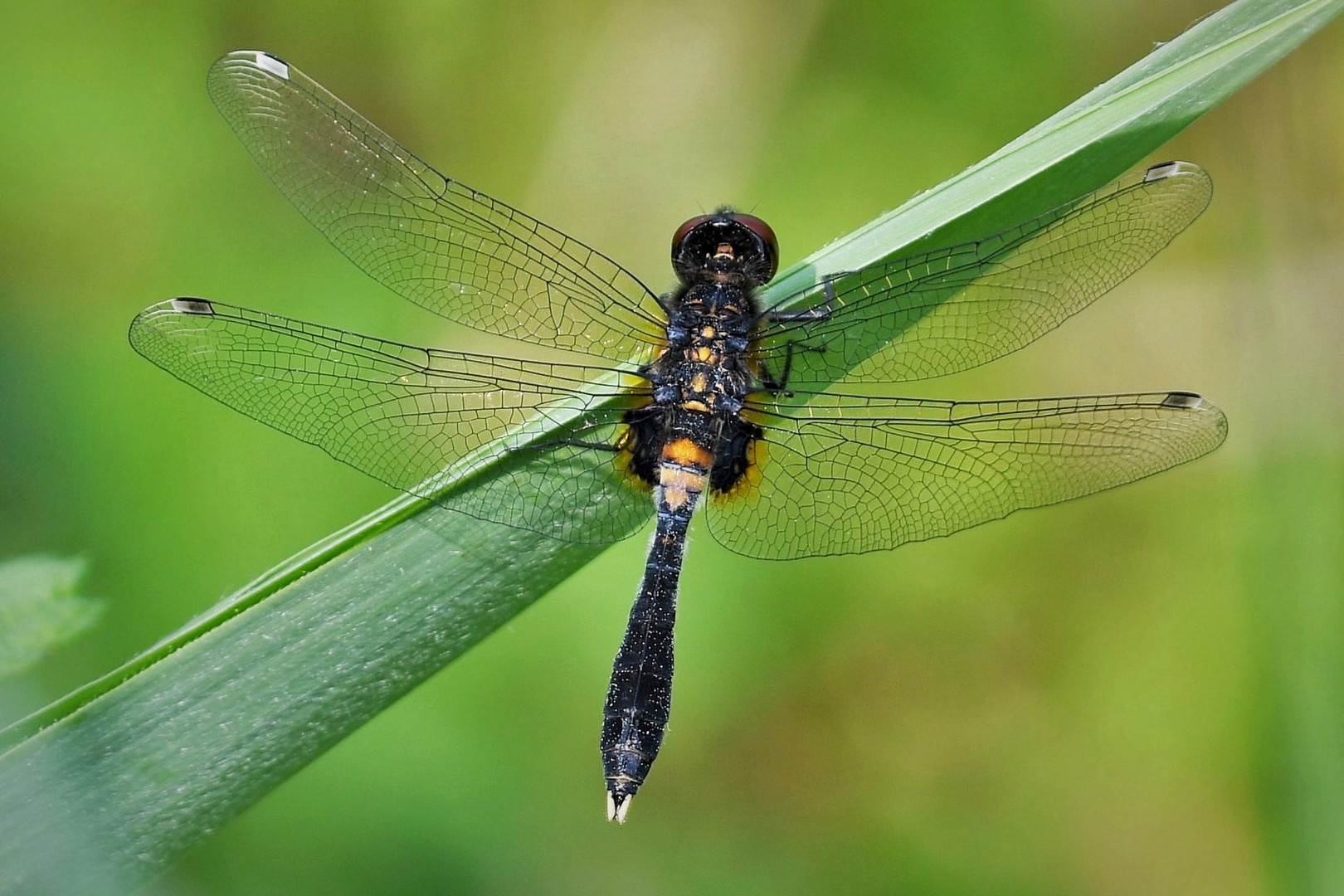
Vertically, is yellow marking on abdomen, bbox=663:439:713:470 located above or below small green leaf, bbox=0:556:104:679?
above

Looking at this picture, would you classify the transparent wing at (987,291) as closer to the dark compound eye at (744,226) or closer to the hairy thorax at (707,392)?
the hairy thorax at (707,392)

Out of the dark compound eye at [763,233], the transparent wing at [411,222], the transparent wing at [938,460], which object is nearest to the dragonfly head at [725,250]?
the dark compound eye at [763,233]

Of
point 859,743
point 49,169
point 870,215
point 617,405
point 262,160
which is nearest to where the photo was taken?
point 617,405

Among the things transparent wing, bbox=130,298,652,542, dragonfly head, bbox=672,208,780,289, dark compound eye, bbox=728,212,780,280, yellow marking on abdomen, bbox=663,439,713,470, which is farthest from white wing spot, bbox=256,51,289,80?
yellow marking on abdomen, bbox=663,439,713,470

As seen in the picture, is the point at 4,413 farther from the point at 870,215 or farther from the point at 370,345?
the point at 870,215

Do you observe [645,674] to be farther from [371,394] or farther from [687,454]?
[371,394]

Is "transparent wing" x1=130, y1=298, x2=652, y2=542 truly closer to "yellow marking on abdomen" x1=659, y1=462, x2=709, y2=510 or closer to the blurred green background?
"yellow marking on abdomen" x1=659, y1=462, x2=709, y2=510

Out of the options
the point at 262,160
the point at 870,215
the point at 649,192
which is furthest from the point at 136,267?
the point at 870,215
